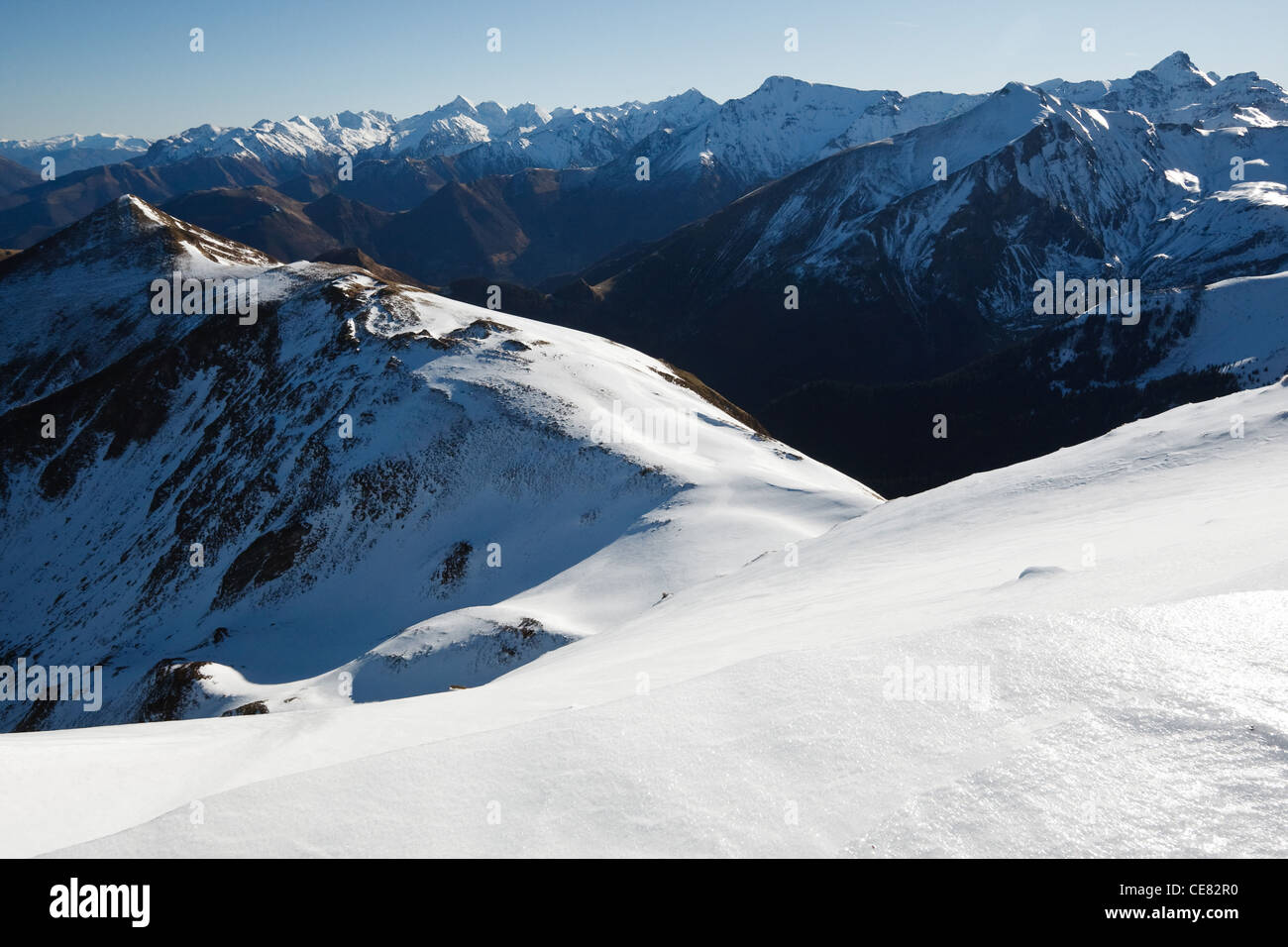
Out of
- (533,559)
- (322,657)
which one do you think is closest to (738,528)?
(533,559)

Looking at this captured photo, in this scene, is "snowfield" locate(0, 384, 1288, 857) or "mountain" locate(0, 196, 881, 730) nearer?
"snowfield" locate(0, 384, 1288, 857)

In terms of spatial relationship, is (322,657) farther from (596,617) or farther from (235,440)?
(235,440)

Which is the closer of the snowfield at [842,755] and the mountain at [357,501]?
the snowfield at [842,755]
